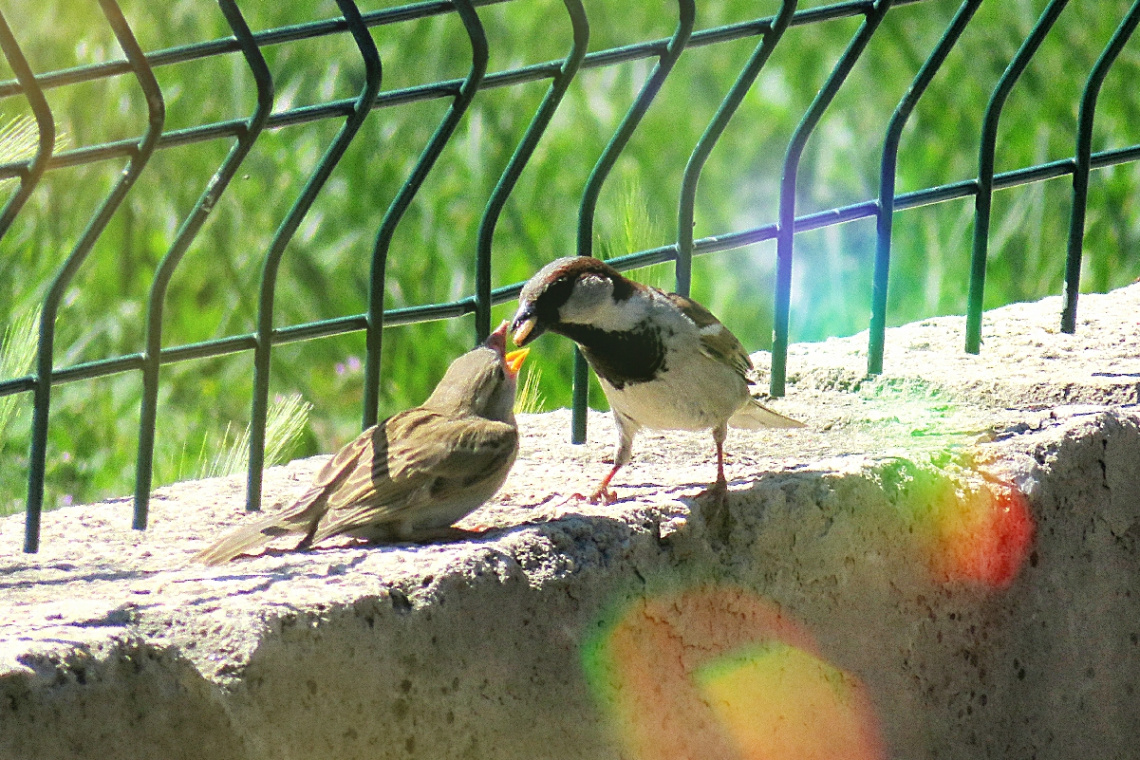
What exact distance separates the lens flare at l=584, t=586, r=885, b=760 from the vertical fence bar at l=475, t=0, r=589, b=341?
89 centimetres

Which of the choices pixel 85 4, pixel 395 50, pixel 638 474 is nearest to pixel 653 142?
pixel 395 50

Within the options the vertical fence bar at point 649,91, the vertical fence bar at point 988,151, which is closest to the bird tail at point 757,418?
the vertical fence bar at point 649,91

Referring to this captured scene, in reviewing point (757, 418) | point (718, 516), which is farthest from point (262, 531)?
point (757, 418)

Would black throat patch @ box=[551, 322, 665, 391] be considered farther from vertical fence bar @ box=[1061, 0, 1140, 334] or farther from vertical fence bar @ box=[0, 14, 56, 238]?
vertical fence bar @ box=[1061, 0, 1140, 334]

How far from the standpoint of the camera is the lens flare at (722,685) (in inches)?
116

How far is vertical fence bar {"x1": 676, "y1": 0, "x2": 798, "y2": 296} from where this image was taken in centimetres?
385

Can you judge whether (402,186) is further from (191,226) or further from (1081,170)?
(1081,170)

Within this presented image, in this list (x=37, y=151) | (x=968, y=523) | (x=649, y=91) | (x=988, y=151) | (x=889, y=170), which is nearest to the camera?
(x=37, y=151)

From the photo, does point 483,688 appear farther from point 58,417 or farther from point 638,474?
point 58,417

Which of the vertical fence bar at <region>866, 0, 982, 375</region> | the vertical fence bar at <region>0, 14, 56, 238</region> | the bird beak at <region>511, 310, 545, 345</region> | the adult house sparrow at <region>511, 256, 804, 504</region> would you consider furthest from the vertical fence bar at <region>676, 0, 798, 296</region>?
the vertical fence bar at <region>0, 14, 56, 238</region>

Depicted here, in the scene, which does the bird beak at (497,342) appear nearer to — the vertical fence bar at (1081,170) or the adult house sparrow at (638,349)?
the adult house sparrow at (638,349)

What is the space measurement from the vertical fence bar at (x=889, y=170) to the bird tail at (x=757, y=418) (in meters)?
0.35

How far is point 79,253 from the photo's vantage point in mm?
3111

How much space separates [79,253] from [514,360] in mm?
904
